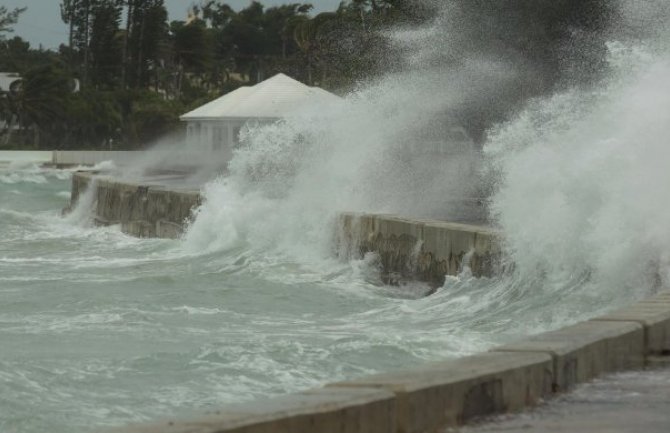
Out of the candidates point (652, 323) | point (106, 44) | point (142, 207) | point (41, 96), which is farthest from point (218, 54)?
point (652, 323)

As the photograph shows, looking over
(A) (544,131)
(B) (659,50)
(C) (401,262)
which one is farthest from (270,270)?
(B) (659,50)

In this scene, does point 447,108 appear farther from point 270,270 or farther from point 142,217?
point 270,270

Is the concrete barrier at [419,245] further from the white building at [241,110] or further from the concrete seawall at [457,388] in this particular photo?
the white building at [241,110]

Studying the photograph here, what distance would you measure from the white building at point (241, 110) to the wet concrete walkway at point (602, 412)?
36.0m

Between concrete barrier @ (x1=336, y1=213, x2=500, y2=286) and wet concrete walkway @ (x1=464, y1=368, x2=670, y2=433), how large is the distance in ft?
23.4

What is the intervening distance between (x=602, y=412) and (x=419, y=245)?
9.41m

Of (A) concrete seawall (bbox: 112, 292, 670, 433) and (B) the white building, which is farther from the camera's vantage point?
(B) the white building

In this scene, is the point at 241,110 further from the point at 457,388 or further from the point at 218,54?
the point at 218,54

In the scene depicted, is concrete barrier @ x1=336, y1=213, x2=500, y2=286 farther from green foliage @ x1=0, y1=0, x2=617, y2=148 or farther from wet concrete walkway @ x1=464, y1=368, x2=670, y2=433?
green foliage @ x1=0, y1=0, x2=617, y2=148

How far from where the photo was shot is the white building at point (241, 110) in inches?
1847

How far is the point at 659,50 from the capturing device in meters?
16.9

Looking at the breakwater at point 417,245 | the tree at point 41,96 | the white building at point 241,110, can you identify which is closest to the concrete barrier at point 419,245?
the breakwater at point 417,245

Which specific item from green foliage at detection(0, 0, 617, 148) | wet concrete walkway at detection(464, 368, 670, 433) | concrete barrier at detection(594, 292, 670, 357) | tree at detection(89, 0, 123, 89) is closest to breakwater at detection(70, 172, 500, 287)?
concrete barrier at detection(594, 292, 670, 357)

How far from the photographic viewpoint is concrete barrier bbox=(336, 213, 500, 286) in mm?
14312
